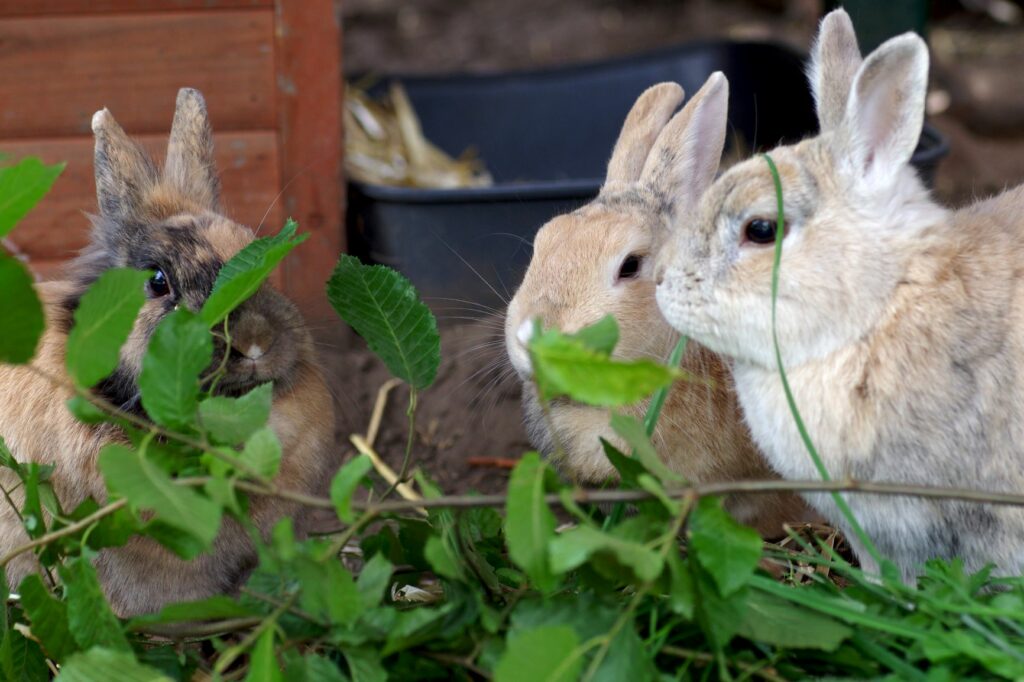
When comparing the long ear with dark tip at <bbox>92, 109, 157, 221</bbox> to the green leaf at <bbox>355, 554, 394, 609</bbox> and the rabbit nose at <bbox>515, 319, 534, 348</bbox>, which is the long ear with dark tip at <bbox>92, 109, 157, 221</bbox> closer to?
the rabbit nose at <bbox>515, 319, 534, 348</bbox>

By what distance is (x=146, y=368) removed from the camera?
70.8 inches

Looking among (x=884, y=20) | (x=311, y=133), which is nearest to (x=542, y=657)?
(x=884, y=20)

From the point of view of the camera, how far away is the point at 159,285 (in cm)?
253

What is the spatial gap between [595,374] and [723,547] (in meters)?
0.39

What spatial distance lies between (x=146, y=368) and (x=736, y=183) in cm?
112

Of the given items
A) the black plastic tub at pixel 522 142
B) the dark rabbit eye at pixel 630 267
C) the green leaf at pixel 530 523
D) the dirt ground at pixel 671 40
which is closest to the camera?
the green leaf at pixel 530 523

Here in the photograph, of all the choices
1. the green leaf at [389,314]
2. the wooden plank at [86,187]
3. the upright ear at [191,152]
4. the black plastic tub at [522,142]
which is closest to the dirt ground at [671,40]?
the black plastic tub at [522,142]

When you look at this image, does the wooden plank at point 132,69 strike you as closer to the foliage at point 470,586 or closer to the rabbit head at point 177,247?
the rabbit head at point 177,247

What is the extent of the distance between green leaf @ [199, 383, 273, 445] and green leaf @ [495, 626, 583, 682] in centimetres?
55

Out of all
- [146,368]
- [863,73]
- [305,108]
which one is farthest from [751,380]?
[305,108]

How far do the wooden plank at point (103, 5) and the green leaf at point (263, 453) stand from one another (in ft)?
7.86

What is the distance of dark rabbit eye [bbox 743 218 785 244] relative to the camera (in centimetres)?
217

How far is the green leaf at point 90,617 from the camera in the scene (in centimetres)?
184

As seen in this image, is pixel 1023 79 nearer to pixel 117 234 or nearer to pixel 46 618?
pixel 117 234
